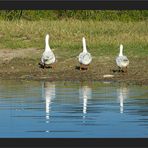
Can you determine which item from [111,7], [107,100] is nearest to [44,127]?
[111,7]

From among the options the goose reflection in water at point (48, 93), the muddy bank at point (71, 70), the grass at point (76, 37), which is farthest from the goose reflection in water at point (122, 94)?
the grass at point (76, 37)

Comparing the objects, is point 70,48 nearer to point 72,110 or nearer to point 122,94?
point 122,94

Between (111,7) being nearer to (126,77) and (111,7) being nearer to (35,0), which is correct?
(35,0)

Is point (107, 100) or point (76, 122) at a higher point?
point (107, 100)

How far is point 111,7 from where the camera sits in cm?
1149

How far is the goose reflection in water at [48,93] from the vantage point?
16.5m

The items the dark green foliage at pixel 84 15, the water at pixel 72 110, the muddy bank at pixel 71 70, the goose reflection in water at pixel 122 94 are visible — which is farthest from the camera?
the dark green foliage at pixel 84 15

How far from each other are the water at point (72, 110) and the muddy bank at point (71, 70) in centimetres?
97

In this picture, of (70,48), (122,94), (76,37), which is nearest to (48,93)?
(122,94)

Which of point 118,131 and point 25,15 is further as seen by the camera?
point 25,15

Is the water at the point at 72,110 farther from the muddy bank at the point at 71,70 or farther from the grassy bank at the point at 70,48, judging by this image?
the grassy bank at the point at 70,48

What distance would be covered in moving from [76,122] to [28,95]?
4942mm

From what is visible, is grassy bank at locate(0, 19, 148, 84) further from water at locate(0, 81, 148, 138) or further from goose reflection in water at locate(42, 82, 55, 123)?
water at locate(0, 81, 148, 138)

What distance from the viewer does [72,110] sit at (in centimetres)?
1619
